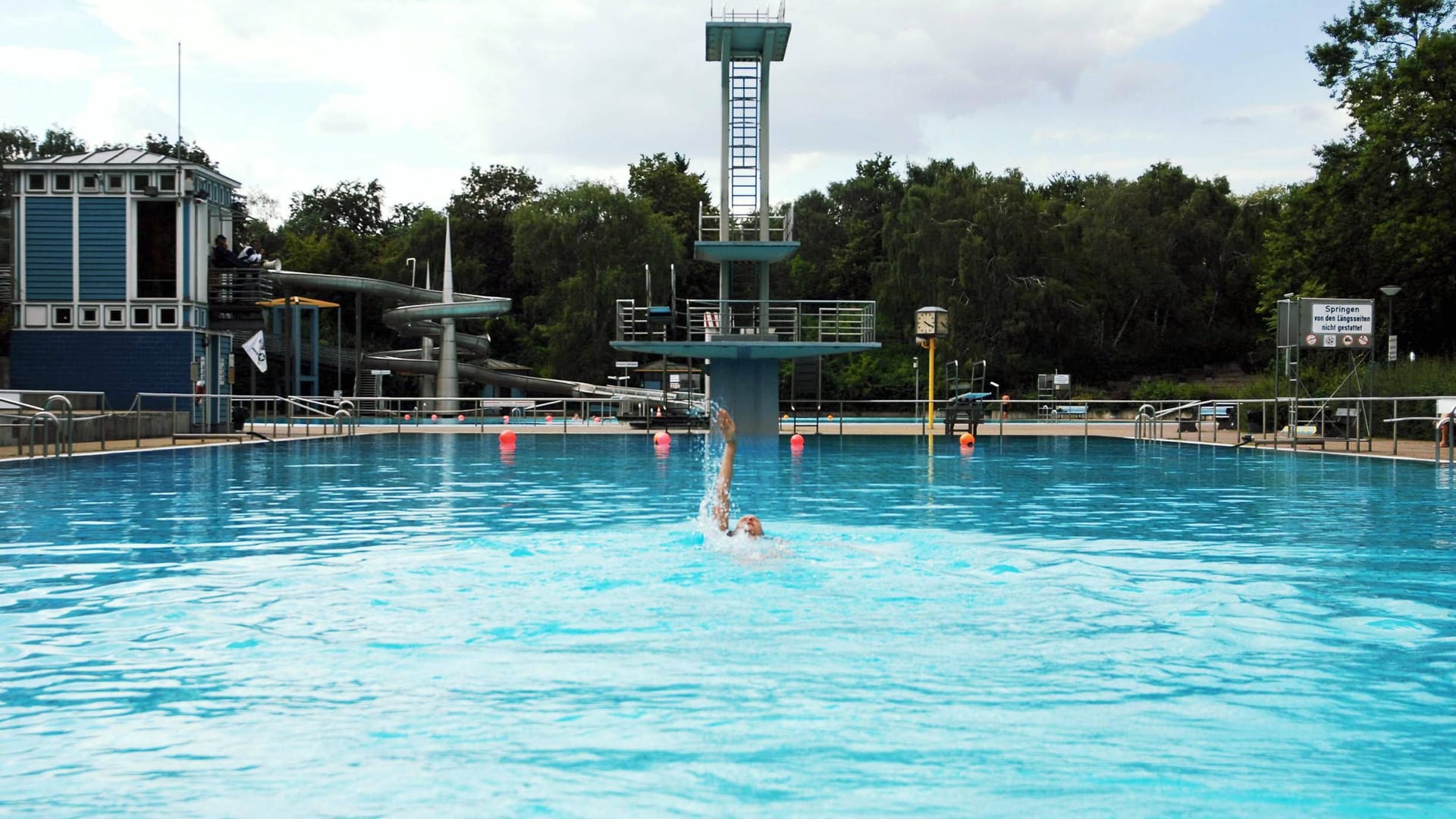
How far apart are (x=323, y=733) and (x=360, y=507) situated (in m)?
10.0

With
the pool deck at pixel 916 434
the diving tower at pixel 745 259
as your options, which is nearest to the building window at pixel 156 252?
the pool deck at pixel 916 434

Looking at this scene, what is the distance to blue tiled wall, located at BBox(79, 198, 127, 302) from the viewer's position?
121ft

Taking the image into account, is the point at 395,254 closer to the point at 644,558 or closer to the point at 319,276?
the point at 319,276

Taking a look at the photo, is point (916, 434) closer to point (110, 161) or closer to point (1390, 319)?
point (1390, 319)

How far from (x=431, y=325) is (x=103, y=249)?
2334cm

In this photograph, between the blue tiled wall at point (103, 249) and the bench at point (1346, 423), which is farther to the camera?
the blue tiled wall at point (103, 249)

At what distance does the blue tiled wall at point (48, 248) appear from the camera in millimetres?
36969

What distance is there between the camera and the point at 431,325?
197 ft

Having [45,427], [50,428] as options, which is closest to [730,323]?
[50,428]

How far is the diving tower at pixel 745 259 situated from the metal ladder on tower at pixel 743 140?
0.02 metres

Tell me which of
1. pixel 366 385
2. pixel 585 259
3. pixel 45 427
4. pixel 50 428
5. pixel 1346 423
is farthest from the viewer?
pixel 585 259

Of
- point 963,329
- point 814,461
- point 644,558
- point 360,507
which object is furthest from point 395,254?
point 644,558

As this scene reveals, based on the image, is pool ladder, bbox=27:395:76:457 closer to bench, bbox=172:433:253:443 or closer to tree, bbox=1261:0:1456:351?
bench, bbox=172:433:253:443

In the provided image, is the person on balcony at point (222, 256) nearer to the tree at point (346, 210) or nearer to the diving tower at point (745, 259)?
the diving tower at point (745, 259)
